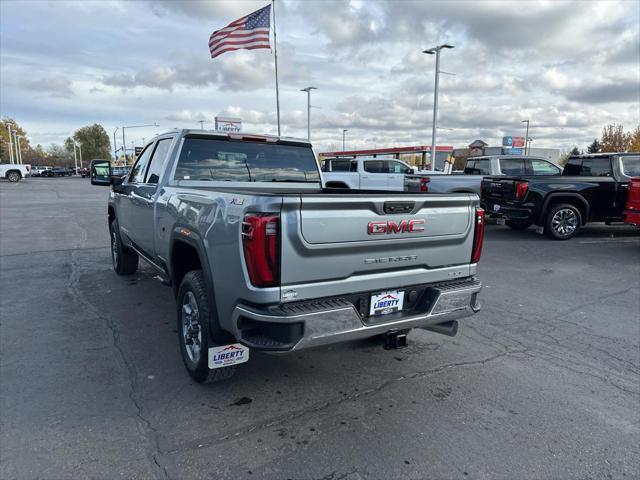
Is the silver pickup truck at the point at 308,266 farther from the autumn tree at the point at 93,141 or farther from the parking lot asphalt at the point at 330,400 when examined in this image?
the autumn tree at the point at 93,141

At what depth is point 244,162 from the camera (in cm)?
484

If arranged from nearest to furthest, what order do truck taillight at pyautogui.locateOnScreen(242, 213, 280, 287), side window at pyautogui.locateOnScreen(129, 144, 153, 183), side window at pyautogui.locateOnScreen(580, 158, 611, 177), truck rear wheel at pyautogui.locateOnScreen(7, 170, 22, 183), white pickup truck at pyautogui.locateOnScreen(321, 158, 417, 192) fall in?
truck taillight at pyautogui.locateOnScreen(242, 213, 280, 287)
side window at pyautogui.locateOnScreen(129, 144, 153, 183)
side window at pyautogui.locateOnScreen(580, 158, 611, 177)
white pickup truck at pyautogui.locateOnScreen(321, 158, 417, 192)
truck rear wheel at pyautogui.locateOnScreen(7, 170, 22, 183)

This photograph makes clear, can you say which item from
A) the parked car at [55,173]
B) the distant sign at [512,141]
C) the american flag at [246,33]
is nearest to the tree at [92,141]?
the parked car at [55,173]

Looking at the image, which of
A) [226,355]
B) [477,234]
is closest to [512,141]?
[477,234]

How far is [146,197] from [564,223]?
8851 millimetres

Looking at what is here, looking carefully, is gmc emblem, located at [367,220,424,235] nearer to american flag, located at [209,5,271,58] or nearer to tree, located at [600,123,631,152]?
american flag, located at [209,5,271,58]

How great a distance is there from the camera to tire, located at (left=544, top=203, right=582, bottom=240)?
10008 mm

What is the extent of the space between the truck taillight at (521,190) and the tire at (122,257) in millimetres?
7729

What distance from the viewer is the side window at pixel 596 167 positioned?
10.4 meters

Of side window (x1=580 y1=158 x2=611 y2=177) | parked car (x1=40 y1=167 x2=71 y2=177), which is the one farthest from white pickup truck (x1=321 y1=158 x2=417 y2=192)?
parked car (x1=40 y1=167 x2=71 y2=177)

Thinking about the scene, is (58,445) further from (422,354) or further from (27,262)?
(27,262)

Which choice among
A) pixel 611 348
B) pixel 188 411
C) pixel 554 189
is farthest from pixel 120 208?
pixel 554 189

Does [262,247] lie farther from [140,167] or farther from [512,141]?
[512,141]

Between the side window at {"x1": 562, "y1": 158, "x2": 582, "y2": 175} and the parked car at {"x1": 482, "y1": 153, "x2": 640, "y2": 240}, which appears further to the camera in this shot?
the side window at {"x1": 562, "y1": 158, "x2": 582, "y2": 175}
